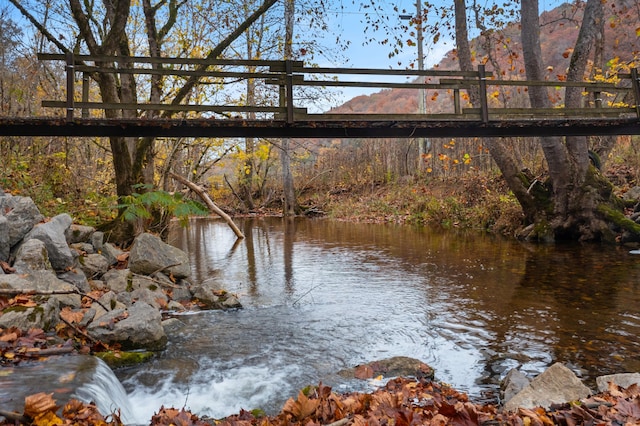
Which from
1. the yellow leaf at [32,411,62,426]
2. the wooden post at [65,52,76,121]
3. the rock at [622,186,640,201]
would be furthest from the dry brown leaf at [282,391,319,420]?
the rock at [622,186,640,201]

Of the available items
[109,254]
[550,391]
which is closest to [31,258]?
[109,254]

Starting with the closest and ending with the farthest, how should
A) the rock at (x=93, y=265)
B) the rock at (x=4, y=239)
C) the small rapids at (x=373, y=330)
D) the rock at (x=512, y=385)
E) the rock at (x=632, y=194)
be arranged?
1. the rock at (x=512, y=385)
2. the small rapids at (x=373, y=330)
3. the rock at (x=4, y=239)
4. the rock at (x=93, y=265)
5. the rock at (x=632, y=194)

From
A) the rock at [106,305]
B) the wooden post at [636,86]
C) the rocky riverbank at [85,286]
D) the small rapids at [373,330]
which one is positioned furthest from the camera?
the wooden post at [636,86]

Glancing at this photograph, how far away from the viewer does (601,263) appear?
408 inches

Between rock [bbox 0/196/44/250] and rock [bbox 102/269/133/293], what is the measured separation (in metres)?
1.44

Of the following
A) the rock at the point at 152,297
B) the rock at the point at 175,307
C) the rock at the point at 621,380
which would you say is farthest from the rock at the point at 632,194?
the rock at the point at 152,297

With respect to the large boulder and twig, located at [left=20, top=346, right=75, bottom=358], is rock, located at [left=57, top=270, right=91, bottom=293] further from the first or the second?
twig, located at [left=20, top=346, right=75, bottom=358]

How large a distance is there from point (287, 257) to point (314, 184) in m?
21.6

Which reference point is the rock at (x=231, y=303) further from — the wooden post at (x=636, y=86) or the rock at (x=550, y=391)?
the wooden post at (x=636, y=86)

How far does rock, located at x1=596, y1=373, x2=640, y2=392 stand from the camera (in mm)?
3766

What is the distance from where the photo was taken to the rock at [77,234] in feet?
28.1

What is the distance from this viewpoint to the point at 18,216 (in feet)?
23.2

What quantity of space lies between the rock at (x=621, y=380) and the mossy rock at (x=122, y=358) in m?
4.65

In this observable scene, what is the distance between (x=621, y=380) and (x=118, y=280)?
720 centimetres
